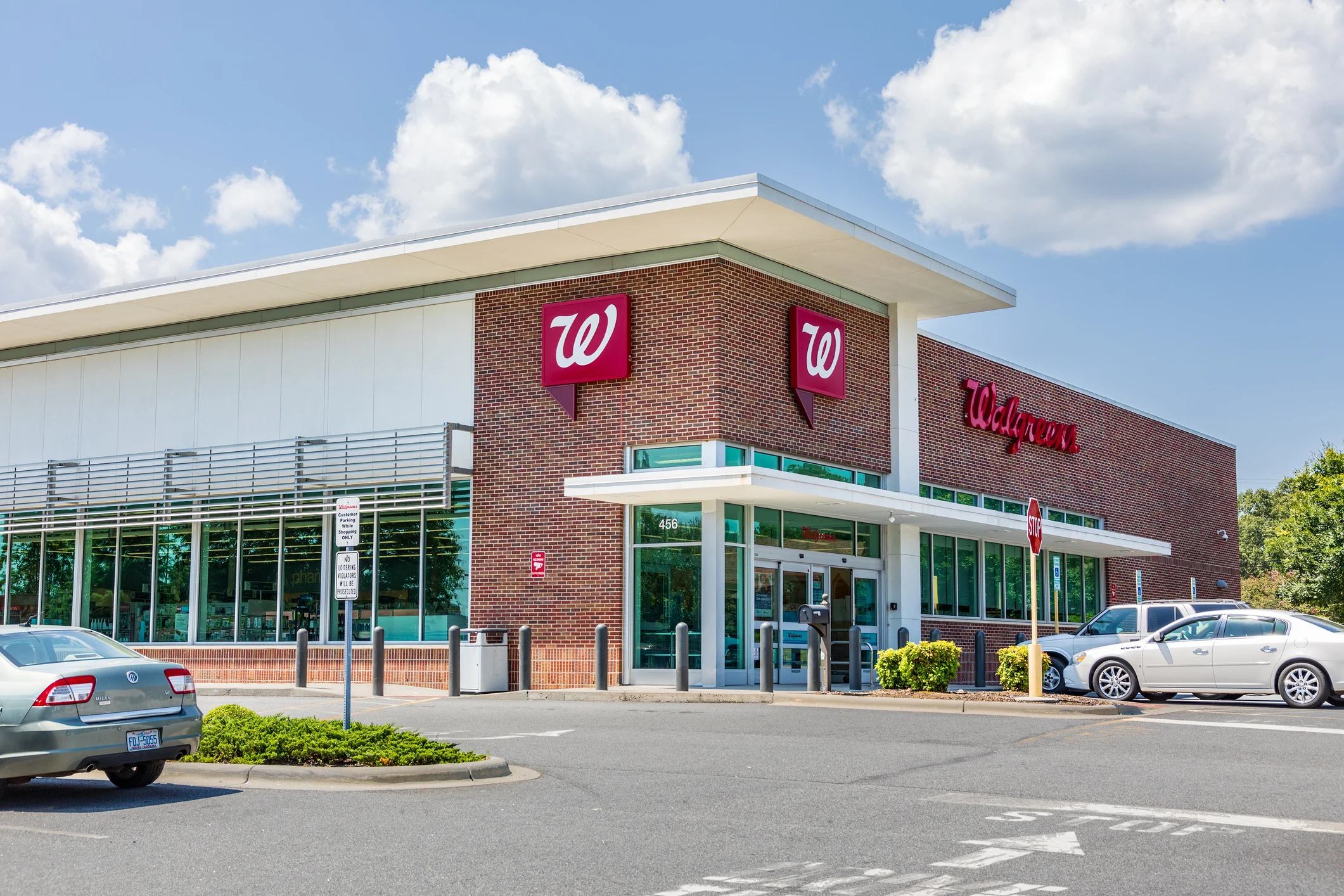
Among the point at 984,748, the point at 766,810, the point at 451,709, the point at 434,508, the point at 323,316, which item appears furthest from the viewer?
the point at 323,316

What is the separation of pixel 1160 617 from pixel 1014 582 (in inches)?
379

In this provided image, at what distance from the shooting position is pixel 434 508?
81.3 feet

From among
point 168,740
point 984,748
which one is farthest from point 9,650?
point 984,748

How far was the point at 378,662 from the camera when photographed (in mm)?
22016

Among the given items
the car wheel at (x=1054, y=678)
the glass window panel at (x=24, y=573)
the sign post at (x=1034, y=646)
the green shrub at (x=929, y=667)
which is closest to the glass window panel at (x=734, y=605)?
the green shrub at (x=929, y=667)

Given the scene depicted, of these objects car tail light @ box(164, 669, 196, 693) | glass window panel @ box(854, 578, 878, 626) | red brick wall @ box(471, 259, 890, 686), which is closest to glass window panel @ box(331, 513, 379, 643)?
red brick wall @ box(471, 259, 890, 686)

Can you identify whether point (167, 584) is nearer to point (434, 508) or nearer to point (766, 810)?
point (434, 508)

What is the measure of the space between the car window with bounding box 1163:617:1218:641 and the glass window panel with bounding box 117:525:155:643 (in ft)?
65.7

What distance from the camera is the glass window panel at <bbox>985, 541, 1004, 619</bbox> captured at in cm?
3075

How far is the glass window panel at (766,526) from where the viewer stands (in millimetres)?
23406

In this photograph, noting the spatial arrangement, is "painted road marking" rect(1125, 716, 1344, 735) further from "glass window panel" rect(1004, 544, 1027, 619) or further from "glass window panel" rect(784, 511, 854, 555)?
"glass window panel" rect(1004, 544, 1027, 619)

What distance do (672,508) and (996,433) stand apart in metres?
10.9

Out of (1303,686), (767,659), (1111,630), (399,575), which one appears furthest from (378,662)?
(1303,686)

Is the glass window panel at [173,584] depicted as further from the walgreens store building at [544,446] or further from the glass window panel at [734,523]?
the glass window panel at [734,523]
